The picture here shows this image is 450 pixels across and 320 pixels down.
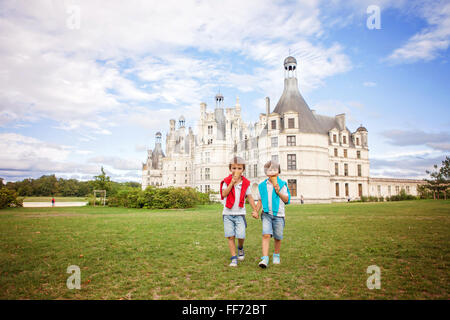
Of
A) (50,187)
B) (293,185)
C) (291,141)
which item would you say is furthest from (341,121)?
(50,187)

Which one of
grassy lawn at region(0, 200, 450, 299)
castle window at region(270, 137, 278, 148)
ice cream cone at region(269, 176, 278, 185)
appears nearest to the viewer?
grassy lawn at region(0, 200, 450, 299)

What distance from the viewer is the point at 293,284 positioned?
15.8 feet

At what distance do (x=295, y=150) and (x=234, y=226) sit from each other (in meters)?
33.5

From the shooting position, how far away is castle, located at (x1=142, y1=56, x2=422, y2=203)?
1513 inches

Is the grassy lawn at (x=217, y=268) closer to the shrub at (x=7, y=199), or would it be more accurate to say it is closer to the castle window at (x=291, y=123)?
the shrub at (x=7, y=199)

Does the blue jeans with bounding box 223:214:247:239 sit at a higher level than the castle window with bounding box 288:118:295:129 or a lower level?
lower

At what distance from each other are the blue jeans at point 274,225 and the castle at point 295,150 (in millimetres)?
32055

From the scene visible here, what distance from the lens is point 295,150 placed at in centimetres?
3841

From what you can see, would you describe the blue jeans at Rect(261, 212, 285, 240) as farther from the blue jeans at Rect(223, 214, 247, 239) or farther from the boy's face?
the boy's face

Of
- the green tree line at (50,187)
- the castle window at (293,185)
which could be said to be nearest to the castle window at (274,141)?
the castle window at (293,185)

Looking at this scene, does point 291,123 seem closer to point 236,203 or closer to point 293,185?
point 293,185

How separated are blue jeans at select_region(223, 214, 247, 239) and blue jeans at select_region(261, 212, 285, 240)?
49 cm

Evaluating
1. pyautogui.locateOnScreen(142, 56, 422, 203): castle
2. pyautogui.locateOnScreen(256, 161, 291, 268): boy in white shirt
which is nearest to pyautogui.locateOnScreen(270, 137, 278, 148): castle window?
pyautogui.locateOnScreen(142, 56, 422, 203): castle
